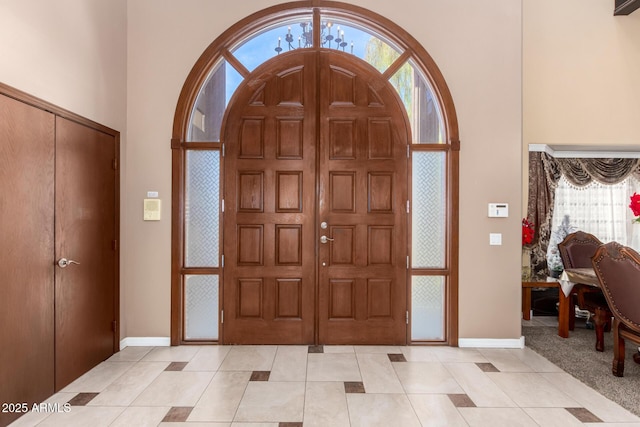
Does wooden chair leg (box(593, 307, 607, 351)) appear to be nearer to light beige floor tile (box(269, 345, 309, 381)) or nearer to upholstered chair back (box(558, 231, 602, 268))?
upholstered chair back (box(558, 231, 602, 268))

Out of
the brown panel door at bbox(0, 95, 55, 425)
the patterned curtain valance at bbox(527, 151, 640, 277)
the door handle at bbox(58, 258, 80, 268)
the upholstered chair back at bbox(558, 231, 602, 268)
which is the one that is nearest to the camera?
the brown panel door at bbox(0, 95, 55, 425)

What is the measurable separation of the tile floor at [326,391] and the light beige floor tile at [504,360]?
0.06 ft

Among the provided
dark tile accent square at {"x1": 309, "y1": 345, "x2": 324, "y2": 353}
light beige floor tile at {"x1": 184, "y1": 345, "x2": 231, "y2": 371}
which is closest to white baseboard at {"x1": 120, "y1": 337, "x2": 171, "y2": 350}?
light beige floor tile at {"x1": 184, "y1": 345, "x2": 231, "y2": 371}

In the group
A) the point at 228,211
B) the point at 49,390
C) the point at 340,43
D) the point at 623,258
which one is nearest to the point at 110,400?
the point at 49,390

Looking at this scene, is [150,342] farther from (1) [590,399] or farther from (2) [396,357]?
(1) [590,399]

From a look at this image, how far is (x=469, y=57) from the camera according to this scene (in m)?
3.92

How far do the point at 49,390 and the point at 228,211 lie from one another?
202 centimetres

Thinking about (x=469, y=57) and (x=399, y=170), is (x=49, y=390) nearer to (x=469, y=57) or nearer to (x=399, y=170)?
(x=399, y=170)

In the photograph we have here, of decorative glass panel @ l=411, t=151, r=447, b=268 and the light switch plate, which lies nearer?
the light switch plate

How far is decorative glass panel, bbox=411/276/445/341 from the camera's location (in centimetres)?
396

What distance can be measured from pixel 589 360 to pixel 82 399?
4369mm

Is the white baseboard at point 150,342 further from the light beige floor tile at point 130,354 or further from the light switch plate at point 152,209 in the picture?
the light switch plate at point 152,209

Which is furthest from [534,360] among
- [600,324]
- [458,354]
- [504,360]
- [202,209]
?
[202,209]

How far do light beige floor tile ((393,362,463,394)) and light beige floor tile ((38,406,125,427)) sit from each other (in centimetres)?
210
